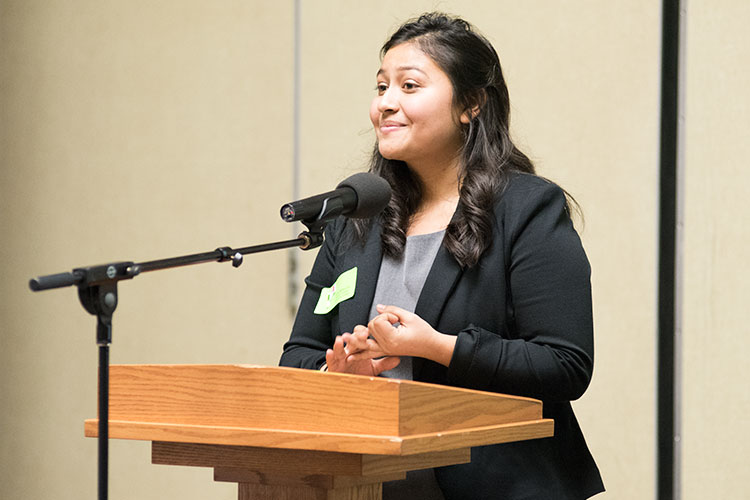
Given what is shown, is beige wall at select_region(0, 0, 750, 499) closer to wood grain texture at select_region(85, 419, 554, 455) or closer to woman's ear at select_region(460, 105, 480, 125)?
woman's ear at select_region(460, 105, 480, 125)

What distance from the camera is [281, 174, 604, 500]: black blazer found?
171 cm

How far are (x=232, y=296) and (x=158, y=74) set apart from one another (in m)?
0.98

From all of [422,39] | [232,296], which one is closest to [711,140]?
[422,39]

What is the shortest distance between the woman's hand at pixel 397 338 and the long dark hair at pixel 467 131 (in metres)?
0.39

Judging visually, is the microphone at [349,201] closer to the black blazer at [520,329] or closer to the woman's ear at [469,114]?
the black blazer at [520,329]

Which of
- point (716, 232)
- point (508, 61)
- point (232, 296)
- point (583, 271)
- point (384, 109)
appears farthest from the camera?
point (232, 296)

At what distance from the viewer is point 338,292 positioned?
1.98m

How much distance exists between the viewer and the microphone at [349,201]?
4.76ft

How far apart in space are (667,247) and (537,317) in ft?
4.71

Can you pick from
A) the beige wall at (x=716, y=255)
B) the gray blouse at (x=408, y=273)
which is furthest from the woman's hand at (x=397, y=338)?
the beige wall at (x=716, y=255)

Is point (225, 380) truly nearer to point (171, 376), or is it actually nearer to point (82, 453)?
point (171, 376)

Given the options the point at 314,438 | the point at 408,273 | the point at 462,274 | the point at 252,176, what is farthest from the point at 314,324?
the point at 252,176

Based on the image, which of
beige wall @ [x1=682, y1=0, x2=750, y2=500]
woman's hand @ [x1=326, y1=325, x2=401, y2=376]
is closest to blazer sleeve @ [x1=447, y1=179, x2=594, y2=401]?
woman's hand @ [x1=326, y1=325, x2=401, y2=376]

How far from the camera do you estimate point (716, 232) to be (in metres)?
3.01
